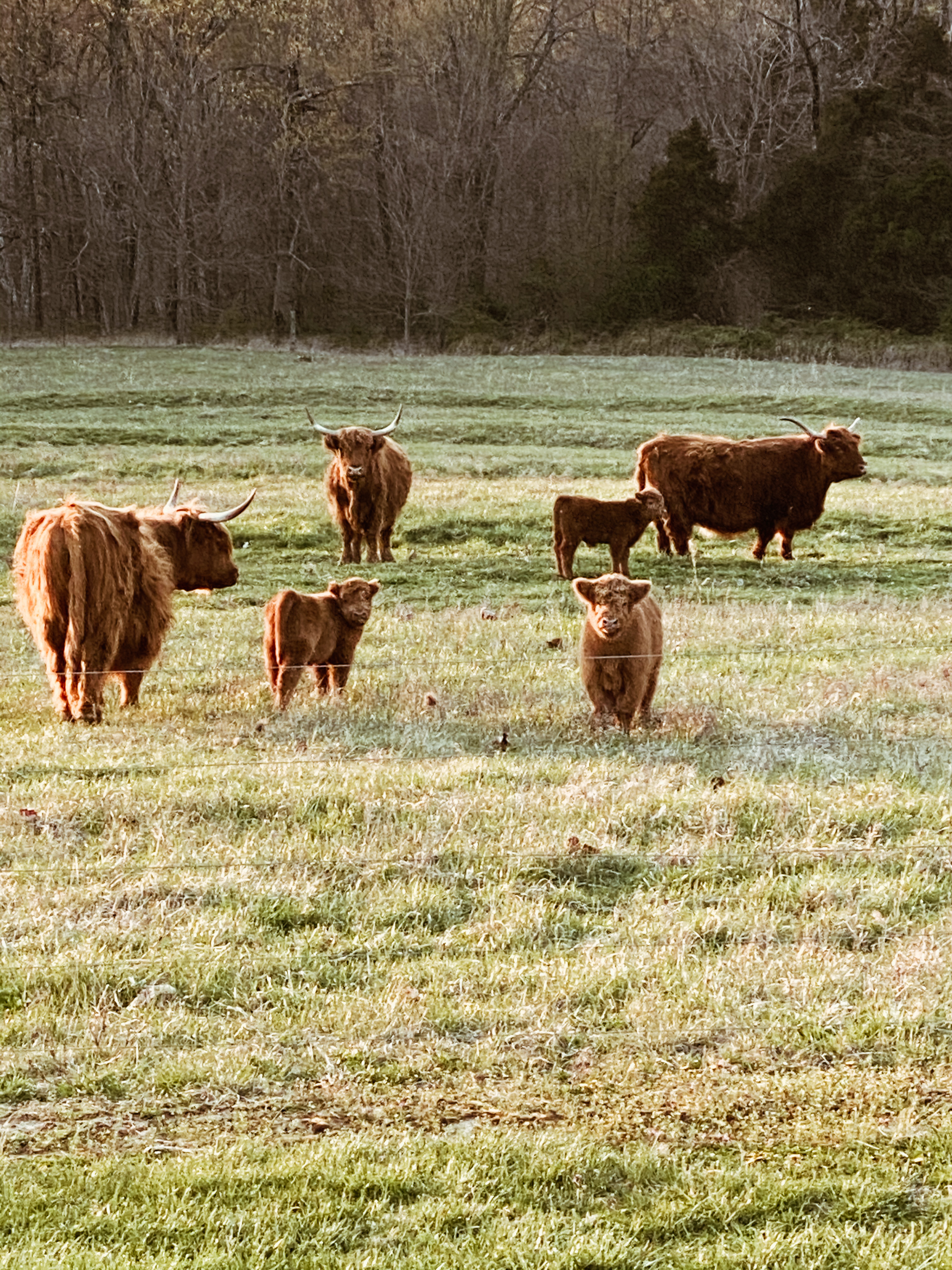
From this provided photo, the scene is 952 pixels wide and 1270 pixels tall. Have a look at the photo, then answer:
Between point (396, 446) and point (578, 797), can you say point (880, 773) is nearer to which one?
point (578, 797)

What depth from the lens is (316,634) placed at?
8867mm

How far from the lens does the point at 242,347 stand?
1857 inches

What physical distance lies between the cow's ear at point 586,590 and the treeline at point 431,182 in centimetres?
4165

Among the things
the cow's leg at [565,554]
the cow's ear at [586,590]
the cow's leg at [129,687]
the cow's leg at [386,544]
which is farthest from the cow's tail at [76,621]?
the cow's leg at [386,544]

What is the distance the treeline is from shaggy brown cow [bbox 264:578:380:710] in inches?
1613

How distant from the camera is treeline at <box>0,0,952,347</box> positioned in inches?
1967

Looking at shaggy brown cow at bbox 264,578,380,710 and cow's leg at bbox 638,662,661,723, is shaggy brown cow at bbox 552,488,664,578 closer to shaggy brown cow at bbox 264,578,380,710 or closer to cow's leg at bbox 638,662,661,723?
shaggy brown cow at bbox 264,578,380,710

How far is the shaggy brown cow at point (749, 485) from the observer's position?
1564 cm

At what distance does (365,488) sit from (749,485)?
3.81 metres

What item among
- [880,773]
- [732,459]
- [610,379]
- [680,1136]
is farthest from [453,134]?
[680,1136]

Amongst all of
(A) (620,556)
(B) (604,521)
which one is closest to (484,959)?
(B) (604,521)

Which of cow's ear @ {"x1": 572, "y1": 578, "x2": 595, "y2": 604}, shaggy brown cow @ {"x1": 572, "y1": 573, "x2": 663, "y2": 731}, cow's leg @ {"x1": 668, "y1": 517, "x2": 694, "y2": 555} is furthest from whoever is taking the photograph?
cow's leg @ {"x1": 668, "y1": 517, "x2": 694, "y2": 555}

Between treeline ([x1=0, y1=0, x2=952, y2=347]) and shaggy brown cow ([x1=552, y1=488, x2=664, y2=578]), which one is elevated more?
treeline ([x1=0, y1=0, x2=952, y2=347])

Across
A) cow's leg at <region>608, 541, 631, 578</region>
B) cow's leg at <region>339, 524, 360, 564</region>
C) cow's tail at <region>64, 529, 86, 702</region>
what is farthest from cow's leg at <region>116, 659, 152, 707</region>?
cow's leg at <region>339, 524, 360, 564</region>
